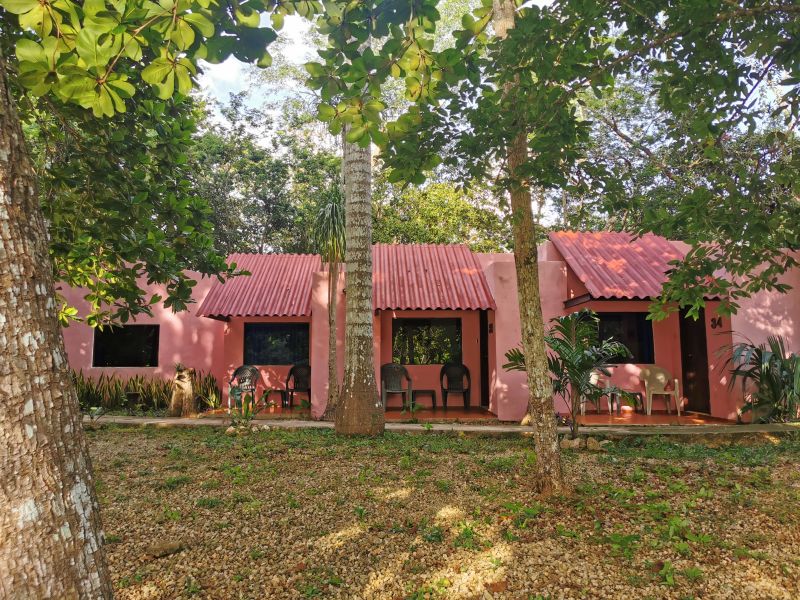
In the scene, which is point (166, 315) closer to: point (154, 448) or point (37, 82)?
point (154, 448)

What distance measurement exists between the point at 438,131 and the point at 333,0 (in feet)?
6.42

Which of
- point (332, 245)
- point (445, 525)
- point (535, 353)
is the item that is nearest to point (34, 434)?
point (445, 525)

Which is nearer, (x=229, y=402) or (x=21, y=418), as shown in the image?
(x=21, y=418)

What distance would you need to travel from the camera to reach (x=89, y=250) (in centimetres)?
478

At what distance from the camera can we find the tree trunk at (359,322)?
305 inches

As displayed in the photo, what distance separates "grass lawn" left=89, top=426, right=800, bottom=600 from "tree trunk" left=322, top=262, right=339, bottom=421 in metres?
3.46

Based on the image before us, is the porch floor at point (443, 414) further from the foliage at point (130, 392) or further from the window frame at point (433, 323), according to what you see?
the foliage at point (130, 392)

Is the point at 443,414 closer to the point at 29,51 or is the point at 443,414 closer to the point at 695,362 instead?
the point at 695,362

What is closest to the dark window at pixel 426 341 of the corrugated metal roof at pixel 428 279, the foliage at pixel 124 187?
the corrugated metal roof at pixel 428 279

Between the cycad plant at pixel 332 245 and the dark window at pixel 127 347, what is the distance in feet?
18.9

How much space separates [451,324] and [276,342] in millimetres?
4446

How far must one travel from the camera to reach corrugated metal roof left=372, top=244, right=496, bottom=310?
1126 cm

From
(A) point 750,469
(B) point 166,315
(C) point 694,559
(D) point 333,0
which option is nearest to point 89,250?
(D) point 333,0

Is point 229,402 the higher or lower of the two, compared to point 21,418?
lower
